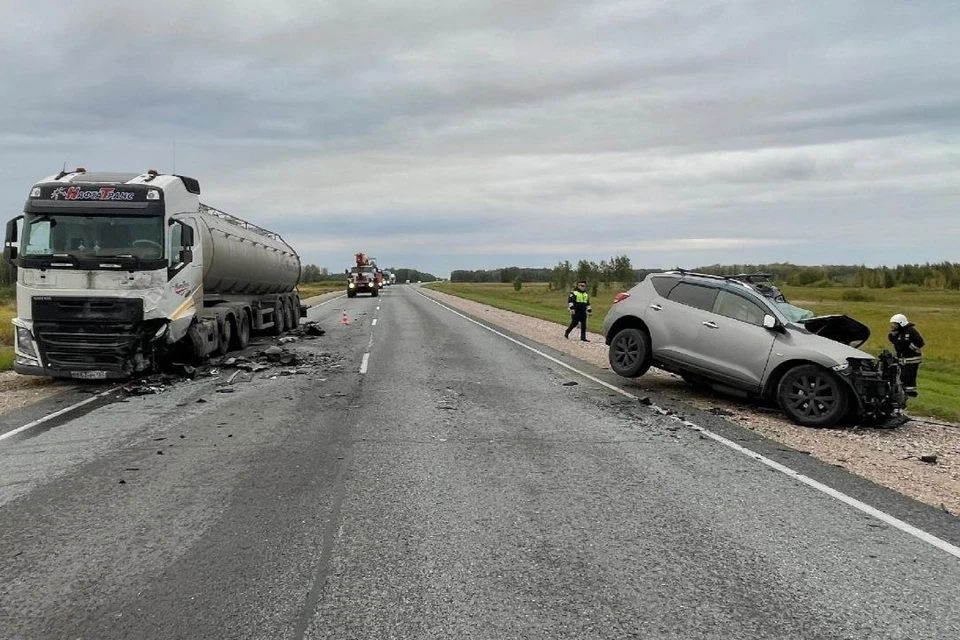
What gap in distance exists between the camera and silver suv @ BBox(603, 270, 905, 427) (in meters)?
9.02

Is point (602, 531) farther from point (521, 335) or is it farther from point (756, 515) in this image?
point (521, 335)

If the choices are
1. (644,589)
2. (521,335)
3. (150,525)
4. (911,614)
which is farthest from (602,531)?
(521,335)

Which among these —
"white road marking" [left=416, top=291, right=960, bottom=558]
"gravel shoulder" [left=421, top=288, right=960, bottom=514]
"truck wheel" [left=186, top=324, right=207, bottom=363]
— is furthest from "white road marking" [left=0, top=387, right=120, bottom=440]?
"gravel shoulder" [left=421, top=288, right=960, bottom=514]

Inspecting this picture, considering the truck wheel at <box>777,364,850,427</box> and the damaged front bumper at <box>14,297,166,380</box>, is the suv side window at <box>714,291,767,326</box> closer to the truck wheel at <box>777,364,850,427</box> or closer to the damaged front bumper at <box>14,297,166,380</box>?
the truck wheel at <box>777,364,850,427</box>

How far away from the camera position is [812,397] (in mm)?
9219

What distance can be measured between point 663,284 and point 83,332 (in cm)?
980

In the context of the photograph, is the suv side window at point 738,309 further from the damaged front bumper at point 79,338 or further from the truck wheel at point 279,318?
the truck wheel at point 279,318

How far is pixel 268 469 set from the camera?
21.4ft

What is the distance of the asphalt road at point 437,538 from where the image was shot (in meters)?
3.65

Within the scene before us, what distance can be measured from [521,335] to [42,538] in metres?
18.4

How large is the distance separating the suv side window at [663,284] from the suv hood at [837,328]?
2.31 m

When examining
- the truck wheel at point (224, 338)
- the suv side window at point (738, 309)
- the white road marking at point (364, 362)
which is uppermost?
the suv side window at point (738, 309)

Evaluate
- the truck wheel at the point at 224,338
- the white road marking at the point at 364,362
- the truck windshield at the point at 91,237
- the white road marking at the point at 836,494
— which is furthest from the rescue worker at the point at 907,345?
the truck wheel at the point at 224,338

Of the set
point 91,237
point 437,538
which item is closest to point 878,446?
point 437,538
